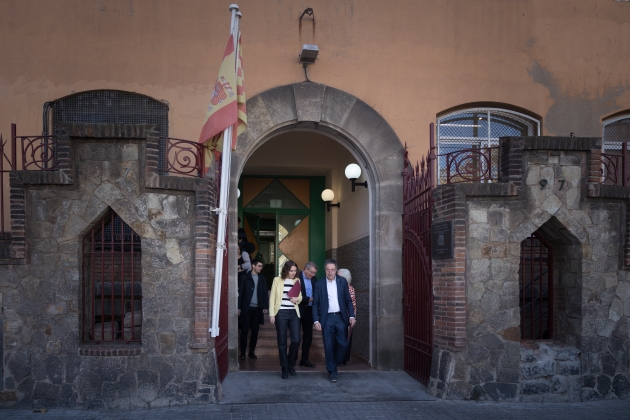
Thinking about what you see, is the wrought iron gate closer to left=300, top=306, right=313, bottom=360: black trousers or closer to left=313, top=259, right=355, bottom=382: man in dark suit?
left=313, top=259, right=355, bottom=382: man in dark suit

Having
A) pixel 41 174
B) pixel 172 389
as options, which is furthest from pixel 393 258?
pixel 41 174

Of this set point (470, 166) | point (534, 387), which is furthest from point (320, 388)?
point (470, 166)

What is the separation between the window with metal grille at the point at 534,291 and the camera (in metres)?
8.85

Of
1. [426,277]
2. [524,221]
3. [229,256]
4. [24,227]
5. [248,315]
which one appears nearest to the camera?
[24,227]

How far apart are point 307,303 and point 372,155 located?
8.11 ft

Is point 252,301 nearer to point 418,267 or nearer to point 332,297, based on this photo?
point 332,297

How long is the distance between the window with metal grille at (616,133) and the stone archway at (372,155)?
3735 millimetres

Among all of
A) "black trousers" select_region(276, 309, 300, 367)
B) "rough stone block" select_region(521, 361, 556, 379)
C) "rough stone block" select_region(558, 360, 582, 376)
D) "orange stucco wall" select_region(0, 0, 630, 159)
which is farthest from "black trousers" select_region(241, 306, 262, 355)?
"rough stone block" select_region(558, 360, 582, 376)

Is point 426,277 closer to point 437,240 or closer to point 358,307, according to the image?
point 437,240

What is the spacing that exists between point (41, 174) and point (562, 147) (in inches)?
248

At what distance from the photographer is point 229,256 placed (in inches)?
382

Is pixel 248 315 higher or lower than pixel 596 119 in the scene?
lower

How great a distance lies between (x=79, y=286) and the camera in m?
7.89

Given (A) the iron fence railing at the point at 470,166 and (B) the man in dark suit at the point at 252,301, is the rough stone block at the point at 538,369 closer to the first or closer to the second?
(A) the iron fence railing at the point at 470,166
